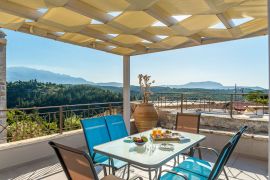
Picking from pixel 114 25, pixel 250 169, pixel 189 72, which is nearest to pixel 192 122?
pixel 250 169

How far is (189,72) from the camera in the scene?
16.8 m

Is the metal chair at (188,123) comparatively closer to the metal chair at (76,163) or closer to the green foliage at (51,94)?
the metal chair at (76,163)

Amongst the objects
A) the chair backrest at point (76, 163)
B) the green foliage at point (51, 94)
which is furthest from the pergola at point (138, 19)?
the green foliage at point (51, 94)

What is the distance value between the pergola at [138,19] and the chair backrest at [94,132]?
1455mm

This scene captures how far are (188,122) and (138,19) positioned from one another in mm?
2029

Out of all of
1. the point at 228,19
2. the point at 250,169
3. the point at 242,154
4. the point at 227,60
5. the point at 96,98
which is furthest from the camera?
the point at 227,60

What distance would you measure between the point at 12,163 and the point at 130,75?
3262mm

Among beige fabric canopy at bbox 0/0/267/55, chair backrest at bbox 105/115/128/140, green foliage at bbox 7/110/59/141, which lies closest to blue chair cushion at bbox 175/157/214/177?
chair backrest at bbox 105/115/128/140

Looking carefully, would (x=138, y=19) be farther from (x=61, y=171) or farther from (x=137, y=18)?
(x=61, y=171)

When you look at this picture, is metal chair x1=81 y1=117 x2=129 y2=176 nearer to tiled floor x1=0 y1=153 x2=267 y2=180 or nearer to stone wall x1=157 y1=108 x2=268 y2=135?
tiled floor x1=0 y1=153 x2=267 y2=180

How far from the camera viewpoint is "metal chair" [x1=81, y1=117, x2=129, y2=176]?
2823 mm

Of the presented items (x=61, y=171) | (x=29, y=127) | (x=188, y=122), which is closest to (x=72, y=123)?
(x=29, y=127)

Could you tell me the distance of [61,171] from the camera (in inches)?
142

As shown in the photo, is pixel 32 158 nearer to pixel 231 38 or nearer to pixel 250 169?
pixel 250 169
